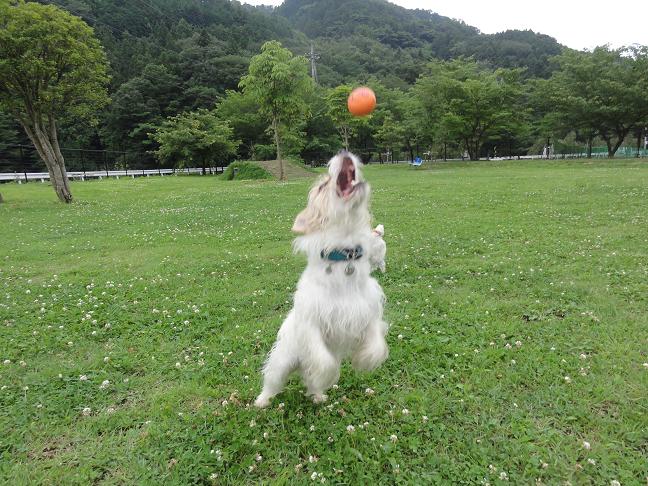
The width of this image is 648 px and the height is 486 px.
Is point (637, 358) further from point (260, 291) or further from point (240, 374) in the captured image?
point (260, 291)

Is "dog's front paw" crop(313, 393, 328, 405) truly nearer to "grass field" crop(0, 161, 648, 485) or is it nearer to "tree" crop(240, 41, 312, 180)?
"grass field" crop(0, 161, 648, 485)

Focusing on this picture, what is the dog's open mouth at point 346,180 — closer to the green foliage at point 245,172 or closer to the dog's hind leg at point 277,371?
the dog's hind leg at point 277,371

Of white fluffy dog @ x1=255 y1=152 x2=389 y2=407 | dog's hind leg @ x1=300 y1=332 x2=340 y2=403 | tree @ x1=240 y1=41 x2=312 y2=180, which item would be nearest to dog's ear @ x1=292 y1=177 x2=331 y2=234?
white fluffy dog @ x1=255 y1=152 x2=389 y2=407

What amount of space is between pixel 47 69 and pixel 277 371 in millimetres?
21675

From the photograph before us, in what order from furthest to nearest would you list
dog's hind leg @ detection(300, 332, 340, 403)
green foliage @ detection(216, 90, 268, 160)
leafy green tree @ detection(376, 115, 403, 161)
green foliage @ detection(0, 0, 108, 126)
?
green foliage @ detection(216, 90, 268, 160)
leafy green tree @ detection(376, 115, 403, 161)
green foliage @ detection(0, 0, 108, 126)
dog's hind leg @ detection(300, 332, 340, 403)

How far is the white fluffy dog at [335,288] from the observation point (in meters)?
3.37

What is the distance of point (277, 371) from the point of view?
394 centimetres

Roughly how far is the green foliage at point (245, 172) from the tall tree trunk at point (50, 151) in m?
17.5

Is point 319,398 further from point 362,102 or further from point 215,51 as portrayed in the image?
point 215,51

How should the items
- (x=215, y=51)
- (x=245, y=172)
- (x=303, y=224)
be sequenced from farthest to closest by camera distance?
(x=215, y=51), (x=245, y=172), (x=303, y=224)

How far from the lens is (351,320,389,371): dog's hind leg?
3773 millimetres

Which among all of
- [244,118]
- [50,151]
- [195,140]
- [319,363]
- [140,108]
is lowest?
[319,363]

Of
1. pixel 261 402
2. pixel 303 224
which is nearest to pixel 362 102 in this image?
pixel 303 224

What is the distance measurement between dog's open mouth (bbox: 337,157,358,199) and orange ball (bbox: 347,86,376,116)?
56cm
